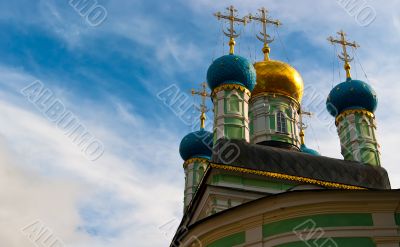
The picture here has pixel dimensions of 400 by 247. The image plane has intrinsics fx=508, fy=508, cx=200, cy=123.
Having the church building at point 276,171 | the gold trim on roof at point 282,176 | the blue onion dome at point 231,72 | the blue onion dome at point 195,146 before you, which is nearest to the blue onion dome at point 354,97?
the church building at point 276,171

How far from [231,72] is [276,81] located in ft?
7.21

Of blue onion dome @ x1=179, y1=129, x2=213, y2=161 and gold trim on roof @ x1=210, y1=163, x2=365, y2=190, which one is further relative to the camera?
blue onion dome @ x1=179, y1=129, x2=213, y2=161

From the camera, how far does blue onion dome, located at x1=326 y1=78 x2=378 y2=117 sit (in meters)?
14.6

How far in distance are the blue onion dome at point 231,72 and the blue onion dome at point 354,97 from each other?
2.76 metres

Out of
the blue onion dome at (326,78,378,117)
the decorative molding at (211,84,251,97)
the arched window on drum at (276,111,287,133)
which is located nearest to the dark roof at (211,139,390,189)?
the decorative molding at (211,84,251,97)

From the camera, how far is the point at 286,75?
1535 cm

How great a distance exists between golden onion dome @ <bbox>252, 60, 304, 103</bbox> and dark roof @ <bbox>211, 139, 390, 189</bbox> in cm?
348

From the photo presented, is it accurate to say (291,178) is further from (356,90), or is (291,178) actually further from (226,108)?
(356,90)

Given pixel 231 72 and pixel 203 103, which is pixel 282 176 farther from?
pixel 203 103

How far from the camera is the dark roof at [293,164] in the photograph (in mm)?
11633

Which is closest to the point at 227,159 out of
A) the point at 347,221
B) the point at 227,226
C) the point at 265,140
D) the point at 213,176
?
the point at 213,176

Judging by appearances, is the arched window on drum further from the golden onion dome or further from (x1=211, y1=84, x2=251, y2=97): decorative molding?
(x1=211, y1=84, x2=251, y2=97): decorative molding

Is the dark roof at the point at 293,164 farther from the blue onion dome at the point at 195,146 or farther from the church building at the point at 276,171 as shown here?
the blue onion dome at the point at 195,146

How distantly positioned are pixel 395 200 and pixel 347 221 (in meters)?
0.69
